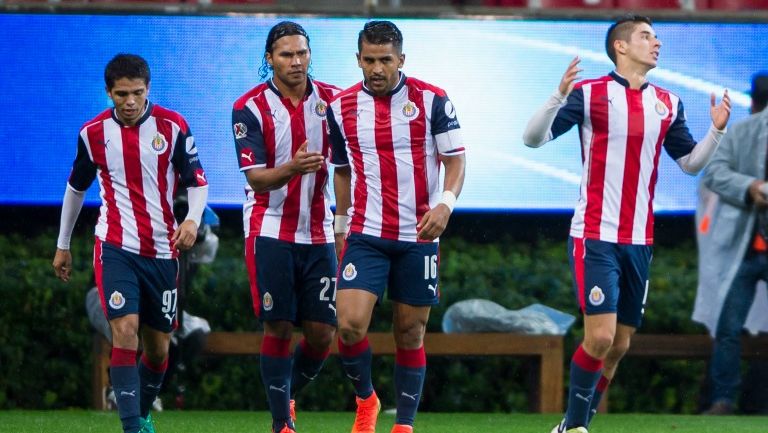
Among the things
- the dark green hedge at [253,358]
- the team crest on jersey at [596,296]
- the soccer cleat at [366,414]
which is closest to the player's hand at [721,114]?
the team crest on jersey at [596,296]

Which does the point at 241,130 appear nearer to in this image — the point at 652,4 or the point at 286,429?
the point at 286,429

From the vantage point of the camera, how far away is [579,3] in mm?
12094

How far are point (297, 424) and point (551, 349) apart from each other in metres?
2.17

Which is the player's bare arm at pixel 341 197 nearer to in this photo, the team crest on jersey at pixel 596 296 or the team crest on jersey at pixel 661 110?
the team crest on jersey at pixel 596 296

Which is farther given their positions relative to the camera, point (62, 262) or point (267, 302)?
point (62, 262)

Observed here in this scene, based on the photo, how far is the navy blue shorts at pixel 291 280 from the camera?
25.7ft

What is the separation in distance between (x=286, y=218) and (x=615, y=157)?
1749mm

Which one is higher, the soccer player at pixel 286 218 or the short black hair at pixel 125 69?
the short black hair at pixel 125 69

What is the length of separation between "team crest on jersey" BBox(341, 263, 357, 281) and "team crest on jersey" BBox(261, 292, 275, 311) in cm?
49

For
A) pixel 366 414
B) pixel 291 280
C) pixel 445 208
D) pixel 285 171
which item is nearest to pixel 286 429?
pixel 366 414

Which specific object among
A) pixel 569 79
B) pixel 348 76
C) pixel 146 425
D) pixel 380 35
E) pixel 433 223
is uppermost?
pixel 380 35

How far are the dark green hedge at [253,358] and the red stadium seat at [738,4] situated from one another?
217 cm

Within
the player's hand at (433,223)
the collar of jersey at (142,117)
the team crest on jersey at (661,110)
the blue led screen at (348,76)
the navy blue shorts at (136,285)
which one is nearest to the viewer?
the player's hand at (433,223)

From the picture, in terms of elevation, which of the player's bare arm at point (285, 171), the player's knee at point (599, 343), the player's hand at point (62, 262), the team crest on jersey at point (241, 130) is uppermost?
the team crest on jersey at point (241, 130)
